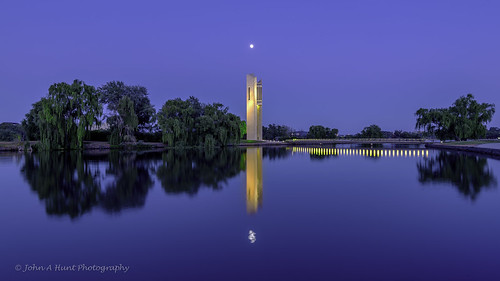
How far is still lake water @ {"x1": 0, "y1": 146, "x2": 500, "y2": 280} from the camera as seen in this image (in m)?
4.41

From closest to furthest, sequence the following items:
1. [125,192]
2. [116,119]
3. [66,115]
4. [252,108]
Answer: [125,192] < [66,115] < [116,119] < [252,108]

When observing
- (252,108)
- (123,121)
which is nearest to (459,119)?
(252,108)

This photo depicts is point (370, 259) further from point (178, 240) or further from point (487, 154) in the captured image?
point (487, 154)

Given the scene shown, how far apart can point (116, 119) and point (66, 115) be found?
666cm

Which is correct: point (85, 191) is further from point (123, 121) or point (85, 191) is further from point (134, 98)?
point (134, 98)

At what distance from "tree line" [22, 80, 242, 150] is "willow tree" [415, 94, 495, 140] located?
28402 mm

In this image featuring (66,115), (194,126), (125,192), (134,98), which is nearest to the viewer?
(125,192)

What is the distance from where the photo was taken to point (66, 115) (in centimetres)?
3291

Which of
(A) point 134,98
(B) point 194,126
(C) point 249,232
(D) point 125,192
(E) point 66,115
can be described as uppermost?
(A) point 134,98

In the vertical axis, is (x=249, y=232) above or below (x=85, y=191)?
below

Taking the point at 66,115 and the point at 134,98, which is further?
the point at 134,98

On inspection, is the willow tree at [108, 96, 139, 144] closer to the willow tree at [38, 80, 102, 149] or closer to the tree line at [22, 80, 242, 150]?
the tree line at [22, 80, 242, 150]

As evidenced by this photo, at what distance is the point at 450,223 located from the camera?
6.65m

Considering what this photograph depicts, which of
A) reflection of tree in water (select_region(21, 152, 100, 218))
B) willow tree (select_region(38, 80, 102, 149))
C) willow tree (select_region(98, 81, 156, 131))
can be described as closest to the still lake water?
reflection of tree in water (select_region(21, 152, 100, 218))
